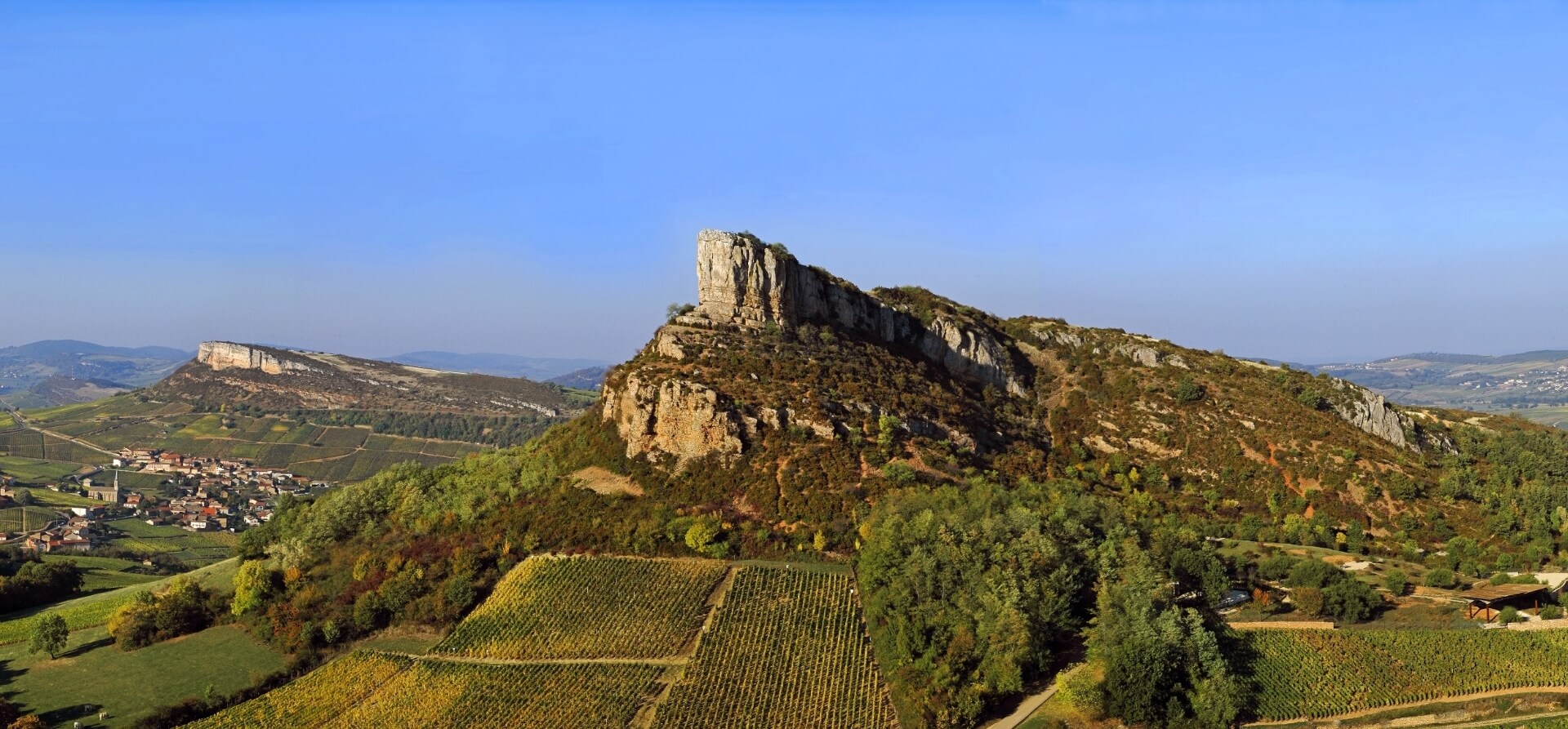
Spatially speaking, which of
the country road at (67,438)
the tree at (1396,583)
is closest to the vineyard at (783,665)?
the tree at (1396,583)

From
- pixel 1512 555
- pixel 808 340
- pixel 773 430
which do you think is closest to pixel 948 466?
pixel 773 430

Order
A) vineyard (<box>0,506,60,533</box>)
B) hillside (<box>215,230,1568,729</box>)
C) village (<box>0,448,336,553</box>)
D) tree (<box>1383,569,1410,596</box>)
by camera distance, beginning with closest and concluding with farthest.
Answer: hillside (<box>215,230,1568,729</box>)
tree (<box>1383,569,1410,596</box>)
village (<box>0,448,336,553</box>)
vineyard (<box>0,506,60,533</box>)

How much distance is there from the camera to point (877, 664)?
40688 millimetres

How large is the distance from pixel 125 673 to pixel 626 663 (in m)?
27.4

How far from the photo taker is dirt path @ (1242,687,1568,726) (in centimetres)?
3678

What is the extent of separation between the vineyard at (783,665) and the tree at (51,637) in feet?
119

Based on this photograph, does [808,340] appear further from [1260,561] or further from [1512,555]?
[1512,555]

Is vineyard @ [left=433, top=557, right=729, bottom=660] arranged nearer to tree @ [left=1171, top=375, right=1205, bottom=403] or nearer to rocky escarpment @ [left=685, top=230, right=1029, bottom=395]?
rocky escarpment @ [left=685, top=230, right=1029, bottom=395]

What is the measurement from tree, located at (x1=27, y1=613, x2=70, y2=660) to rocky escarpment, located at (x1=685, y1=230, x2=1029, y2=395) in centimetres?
4389

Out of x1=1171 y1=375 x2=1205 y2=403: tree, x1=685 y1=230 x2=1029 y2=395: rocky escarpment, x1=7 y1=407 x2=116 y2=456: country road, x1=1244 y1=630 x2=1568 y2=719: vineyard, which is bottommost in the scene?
x1=7 y1=407 x2=116 y2=456: country road

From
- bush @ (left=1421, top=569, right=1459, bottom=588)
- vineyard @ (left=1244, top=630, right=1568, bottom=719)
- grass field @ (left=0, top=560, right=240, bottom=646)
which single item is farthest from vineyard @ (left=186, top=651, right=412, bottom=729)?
bush @ (left=1421, top=569, right=1459, bottom=588)

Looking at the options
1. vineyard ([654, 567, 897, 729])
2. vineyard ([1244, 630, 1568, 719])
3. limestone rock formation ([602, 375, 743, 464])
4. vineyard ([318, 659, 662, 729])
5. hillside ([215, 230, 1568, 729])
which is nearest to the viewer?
vineyard ([654, 567, 897, 729])

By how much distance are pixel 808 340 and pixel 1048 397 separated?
88.5 feet

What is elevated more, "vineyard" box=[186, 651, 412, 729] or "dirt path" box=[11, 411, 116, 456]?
"vineyard" box=[186, 651, 412, 729]
